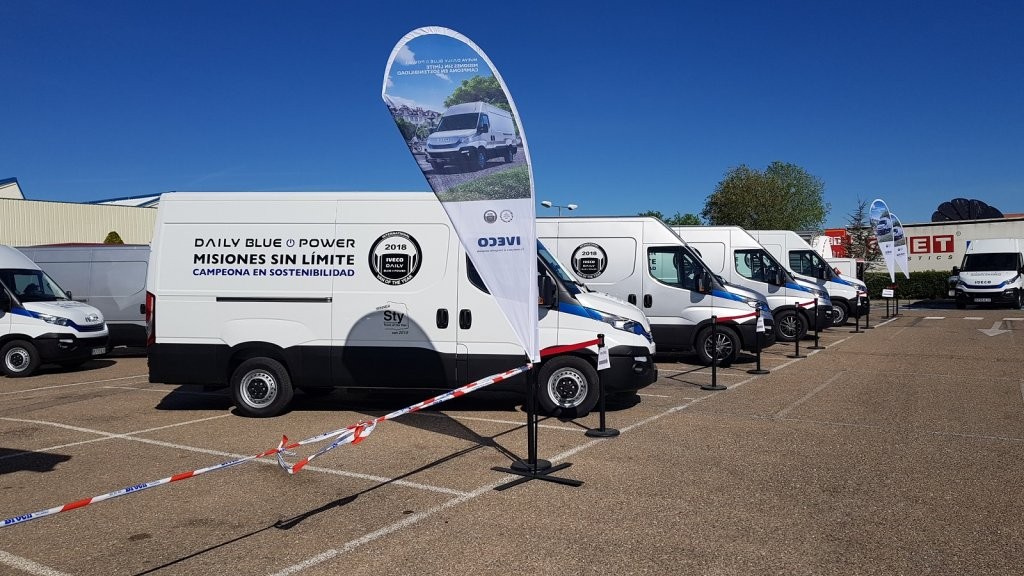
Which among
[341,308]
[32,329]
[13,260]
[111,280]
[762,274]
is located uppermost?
[13,260]

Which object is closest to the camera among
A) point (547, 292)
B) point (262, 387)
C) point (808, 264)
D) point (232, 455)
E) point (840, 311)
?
point (232, 455)

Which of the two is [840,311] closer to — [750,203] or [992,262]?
[992,262]

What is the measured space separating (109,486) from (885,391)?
30.0 feet

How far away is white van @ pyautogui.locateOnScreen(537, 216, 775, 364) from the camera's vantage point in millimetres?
13203

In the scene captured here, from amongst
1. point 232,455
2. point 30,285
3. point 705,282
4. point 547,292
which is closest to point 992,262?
point 705,282

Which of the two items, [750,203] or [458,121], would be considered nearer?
[458,121]

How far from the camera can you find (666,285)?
43.9 ft

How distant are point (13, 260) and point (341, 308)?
350 inches

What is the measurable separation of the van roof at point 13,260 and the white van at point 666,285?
9.75 metres

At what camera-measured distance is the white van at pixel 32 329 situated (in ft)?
44.3

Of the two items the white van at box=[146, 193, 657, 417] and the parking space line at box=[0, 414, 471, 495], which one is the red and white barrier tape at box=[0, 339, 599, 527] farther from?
the white van at box=[146, 193, 657, 417]

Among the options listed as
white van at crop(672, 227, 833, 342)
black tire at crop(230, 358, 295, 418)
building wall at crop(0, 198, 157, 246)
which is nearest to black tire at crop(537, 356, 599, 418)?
black tire at crop(230, 358, 295, 418)

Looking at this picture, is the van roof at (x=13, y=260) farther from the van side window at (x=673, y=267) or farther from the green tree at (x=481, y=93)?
the green tree at (x=481, y=93)

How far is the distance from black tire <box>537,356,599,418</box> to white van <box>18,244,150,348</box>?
10.6m
